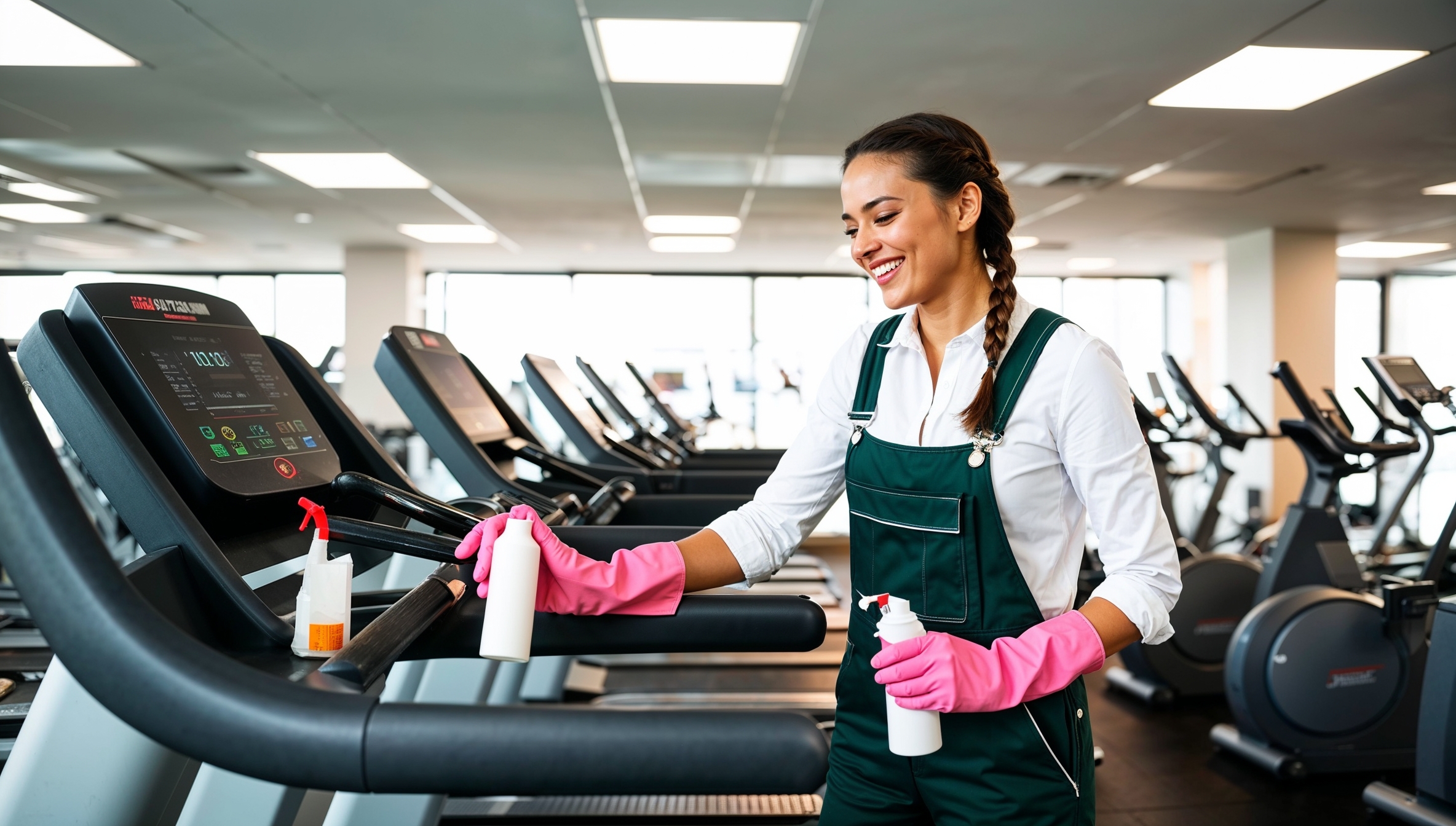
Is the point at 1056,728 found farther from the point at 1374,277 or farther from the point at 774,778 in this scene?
the point at 1374,277

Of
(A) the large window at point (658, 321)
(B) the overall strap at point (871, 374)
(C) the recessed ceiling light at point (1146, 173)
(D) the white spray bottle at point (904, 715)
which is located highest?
(C) the recessed ceiling light at point (1146, 173)

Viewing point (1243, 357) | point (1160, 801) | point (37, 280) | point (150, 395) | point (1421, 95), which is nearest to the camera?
point (150, 395)

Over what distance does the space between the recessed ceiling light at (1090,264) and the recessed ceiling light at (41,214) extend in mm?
9317

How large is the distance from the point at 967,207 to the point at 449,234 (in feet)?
27.5

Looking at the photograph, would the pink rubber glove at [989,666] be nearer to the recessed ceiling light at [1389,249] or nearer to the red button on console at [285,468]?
the red button on console at [285,468]

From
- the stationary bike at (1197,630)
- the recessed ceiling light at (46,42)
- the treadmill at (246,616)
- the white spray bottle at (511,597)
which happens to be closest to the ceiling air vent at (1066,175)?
the stationary bike at (1197,630)

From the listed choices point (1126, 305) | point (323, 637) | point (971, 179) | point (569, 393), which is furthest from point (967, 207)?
point (1126, 305)

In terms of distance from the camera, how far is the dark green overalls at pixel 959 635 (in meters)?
1.06

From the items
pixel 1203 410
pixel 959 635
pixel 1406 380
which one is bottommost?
pixel 959 635

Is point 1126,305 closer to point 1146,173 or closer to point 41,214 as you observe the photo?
point 1146,173

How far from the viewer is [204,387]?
3.71 ft

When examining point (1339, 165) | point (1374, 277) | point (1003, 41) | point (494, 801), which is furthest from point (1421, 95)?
→ point (1374, 277)

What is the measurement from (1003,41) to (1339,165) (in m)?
3.53

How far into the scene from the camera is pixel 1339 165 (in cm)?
601
